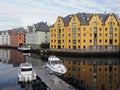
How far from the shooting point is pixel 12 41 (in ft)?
532

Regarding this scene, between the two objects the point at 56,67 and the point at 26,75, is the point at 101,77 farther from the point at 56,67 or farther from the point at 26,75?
the point at 26,75

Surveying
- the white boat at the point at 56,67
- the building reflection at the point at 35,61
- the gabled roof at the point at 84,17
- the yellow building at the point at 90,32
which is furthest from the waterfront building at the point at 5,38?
the white boat at the point at 56,67

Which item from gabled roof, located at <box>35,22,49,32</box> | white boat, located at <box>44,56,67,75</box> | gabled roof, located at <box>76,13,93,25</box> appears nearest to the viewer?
white boat, located at <box>44,56,67,75</box>

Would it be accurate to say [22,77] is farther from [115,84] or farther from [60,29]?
[60,29]

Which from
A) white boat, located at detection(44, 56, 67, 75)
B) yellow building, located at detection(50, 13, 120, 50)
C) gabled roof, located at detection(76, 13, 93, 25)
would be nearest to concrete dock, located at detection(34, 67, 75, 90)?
white boat, located at detection(44, 56, 67, 75)

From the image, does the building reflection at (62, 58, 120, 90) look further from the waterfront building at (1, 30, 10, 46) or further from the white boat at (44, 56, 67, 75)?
the waterfront building at (1, 30, 10, 46)

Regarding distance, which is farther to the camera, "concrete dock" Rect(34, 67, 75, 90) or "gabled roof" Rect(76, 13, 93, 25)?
"gabled roof" Rect(76, 13, 93, 25)

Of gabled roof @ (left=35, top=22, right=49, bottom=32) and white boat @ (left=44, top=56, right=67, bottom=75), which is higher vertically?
gabled roof @ (left=35, top=22, right=49, bottom=32)

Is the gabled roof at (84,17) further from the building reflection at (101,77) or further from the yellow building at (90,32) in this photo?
the building reflection at (101,77)

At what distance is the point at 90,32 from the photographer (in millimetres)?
92812

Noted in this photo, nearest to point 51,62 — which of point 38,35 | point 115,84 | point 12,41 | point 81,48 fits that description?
point 115,84

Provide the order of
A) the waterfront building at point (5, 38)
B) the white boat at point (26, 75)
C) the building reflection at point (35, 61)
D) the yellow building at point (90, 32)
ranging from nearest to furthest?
the white boat at point (26, 75), the building reflection at point (35, 61), the yellow building at point (90, 32), the waterfront building at point (5, 38)

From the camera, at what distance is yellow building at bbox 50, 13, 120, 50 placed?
91.9 meters

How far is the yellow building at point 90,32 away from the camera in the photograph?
91.9m
